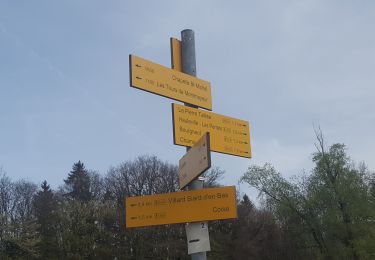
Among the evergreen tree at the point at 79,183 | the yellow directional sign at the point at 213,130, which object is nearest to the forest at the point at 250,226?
the evergreen tree at the point at 79,183

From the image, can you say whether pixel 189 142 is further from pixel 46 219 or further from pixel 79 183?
pixel 79 183

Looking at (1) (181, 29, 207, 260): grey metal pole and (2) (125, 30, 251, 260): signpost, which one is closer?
(2) (125, 30, 251, 260): signpost

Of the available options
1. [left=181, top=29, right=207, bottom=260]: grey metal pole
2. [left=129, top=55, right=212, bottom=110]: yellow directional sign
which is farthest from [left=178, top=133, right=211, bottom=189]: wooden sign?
[left=181, top=29, right=207, bottom=260]: grey metal pole

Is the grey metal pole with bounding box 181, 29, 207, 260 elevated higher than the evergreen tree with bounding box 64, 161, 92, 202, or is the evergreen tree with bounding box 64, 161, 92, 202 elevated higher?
the evergreen tree with bounding box 64, 161, 92, 202

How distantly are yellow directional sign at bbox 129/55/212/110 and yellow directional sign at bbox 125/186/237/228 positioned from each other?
4.36 ft

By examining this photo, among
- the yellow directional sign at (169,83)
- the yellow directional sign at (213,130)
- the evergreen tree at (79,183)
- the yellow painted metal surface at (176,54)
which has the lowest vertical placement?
the yellow directional sign at (213,130)

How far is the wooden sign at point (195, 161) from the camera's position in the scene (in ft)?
18.9

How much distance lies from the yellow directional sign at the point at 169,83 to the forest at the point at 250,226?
29942 millimetres

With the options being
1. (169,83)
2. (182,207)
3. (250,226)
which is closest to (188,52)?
(169,83)

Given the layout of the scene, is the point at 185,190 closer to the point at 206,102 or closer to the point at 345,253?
Answer: the point at 206,102

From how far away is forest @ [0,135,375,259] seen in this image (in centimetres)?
3800

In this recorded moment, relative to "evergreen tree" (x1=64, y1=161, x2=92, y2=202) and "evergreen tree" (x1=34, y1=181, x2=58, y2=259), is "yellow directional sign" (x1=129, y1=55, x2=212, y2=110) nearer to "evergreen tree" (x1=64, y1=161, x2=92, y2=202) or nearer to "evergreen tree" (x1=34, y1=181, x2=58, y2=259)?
"evergreen tree" (x1=34, y1=181, x2=58, y2=259)

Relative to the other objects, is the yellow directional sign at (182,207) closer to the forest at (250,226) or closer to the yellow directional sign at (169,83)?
the yellow directional sign at (169,83)

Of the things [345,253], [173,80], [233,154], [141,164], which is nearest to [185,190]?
[233,154]
